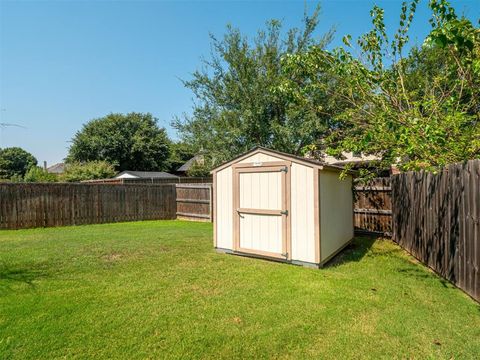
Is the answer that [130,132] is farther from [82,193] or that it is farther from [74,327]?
[74,327]

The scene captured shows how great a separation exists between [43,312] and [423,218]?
5974mm

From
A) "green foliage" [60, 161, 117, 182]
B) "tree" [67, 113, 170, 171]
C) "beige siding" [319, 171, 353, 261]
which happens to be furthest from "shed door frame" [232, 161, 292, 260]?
"tree" [67, 113, 170, 171]

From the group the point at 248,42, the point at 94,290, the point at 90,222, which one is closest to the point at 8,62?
the point at 94,290

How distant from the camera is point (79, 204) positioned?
11.0 m

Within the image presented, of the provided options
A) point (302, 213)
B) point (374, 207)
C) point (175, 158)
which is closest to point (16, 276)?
point (302, 213)

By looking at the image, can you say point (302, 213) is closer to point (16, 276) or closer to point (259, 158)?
point (259, 158)

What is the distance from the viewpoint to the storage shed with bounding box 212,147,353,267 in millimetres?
5090

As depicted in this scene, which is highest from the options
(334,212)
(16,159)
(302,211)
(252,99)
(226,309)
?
(16,159)

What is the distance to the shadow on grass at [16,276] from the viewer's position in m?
4.00

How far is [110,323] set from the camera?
2.98m

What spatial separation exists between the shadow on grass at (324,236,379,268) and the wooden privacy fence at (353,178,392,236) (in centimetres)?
36

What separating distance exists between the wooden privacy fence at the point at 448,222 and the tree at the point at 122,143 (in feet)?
99.4

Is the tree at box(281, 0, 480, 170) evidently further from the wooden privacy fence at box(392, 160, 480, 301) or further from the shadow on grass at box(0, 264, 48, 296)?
the shadow on grass at box(0, 264, 48, 296)

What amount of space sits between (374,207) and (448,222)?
12.9 feet
